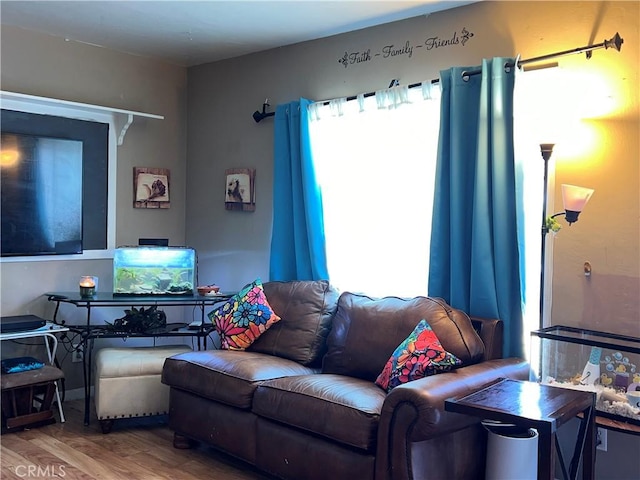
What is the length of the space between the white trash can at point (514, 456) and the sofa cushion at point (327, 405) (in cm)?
51

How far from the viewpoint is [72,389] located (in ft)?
14.2

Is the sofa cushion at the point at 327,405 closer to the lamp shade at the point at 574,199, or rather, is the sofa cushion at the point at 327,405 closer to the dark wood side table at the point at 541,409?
the dark wood side table at the point at 541,409

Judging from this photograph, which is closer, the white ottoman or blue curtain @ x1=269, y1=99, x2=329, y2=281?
the white ottoman

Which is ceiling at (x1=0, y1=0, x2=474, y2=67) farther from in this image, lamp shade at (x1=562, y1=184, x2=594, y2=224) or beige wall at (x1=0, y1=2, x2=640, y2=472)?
lamp shade at (x1=562, y1=184, x2=594, y2=224)

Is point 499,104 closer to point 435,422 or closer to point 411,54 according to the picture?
point 411,54

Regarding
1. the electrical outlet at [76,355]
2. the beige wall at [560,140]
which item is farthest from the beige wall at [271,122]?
the electrical outlet at [76,355]

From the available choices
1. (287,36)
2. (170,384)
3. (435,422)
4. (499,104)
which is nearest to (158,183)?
(287,36)

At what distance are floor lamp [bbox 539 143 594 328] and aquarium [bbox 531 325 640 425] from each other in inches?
5.6

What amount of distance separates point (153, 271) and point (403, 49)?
2073mm

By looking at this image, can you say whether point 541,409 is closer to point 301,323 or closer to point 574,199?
point 574,199

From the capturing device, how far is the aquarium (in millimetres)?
2615

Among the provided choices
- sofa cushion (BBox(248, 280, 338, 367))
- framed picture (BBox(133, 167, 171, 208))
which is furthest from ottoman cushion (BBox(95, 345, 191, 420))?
framed picture (BBox(133, 167, 171, 208))

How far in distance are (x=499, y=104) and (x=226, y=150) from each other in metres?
2.20

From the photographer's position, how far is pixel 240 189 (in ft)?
14.9
